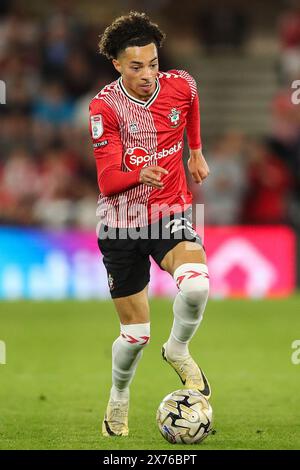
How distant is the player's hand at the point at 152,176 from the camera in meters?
6.49

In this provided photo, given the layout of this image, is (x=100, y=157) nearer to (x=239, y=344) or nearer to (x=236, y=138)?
(x=239, y=344)

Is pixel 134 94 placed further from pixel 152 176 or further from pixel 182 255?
pixel 182 255

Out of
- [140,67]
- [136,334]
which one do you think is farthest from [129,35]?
[136,334]

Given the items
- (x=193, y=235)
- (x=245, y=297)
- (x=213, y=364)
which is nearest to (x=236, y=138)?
(x=245, y=297)

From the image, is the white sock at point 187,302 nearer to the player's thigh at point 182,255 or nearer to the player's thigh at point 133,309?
the player's thigh at point 182,255

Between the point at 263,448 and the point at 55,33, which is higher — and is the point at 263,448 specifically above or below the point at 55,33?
below

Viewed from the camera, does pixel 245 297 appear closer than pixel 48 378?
No

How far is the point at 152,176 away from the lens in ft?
21.3

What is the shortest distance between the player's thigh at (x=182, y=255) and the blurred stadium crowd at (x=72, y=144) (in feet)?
29.4

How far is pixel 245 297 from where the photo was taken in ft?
51.2

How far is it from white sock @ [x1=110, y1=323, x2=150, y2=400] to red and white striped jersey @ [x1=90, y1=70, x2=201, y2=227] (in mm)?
620

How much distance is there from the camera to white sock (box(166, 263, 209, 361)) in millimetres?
6664
